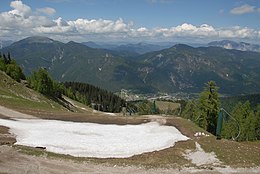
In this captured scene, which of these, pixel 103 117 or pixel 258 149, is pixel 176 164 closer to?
pixel 258 149

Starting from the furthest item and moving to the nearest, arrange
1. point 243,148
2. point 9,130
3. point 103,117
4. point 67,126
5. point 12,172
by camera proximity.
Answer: point 103,117 < point 67,126 < point 9,130 < point 243,148 < point 12,172

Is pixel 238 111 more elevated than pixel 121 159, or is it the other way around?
pixel 121 159

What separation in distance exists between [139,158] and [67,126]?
17540mm

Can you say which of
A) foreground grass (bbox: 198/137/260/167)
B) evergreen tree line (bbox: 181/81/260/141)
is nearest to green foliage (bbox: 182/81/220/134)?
evergreen tree line (bbox: 181/81/260/141)

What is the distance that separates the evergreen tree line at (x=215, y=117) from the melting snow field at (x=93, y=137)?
99.1 feet

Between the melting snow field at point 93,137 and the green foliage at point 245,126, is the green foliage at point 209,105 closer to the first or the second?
the green foliage at point 245,126

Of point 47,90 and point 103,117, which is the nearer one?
point 103,117

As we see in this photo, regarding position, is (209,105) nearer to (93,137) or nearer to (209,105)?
(209,105)

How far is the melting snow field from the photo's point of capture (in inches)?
1448

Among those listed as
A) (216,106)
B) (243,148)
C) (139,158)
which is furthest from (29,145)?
(216,106)

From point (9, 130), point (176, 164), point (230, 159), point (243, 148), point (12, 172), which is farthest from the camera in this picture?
point (9, 130)

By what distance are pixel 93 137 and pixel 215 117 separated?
150ft

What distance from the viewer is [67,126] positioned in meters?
48.1

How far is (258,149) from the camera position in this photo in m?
39.9
